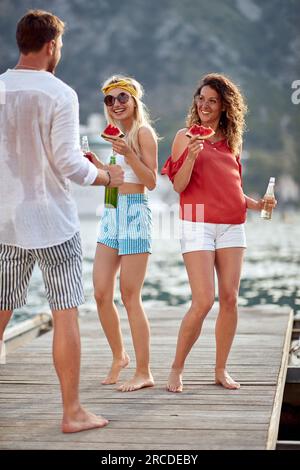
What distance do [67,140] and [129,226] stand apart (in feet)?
4.76

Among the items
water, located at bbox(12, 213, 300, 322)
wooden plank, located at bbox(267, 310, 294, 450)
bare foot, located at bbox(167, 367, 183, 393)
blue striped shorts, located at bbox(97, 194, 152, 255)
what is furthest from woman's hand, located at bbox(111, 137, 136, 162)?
water, located at bbox(12, 213, 300, 322)

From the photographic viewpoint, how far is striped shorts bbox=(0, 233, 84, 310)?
497cm

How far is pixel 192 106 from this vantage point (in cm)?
625

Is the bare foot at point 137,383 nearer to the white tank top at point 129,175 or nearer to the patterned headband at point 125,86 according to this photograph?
the white tank top at point 129,175

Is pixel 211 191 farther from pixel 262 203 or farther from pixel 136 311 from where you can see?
pixel 136 311

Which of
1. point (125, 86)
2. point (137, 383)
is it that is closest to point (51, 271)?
point (137, 383)

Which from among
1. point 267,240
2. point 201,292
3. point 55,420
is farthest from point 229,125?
point 267,240

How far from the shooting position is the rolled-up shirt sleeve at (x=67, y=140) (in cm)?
481

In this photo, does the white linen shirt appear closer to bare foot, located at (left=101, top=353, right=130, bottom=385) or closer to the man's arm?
the man's arm

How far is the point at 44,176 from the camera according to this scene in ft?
16.0

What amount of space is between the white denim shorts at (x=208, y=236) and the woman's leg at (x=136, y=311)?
0.90 ft
